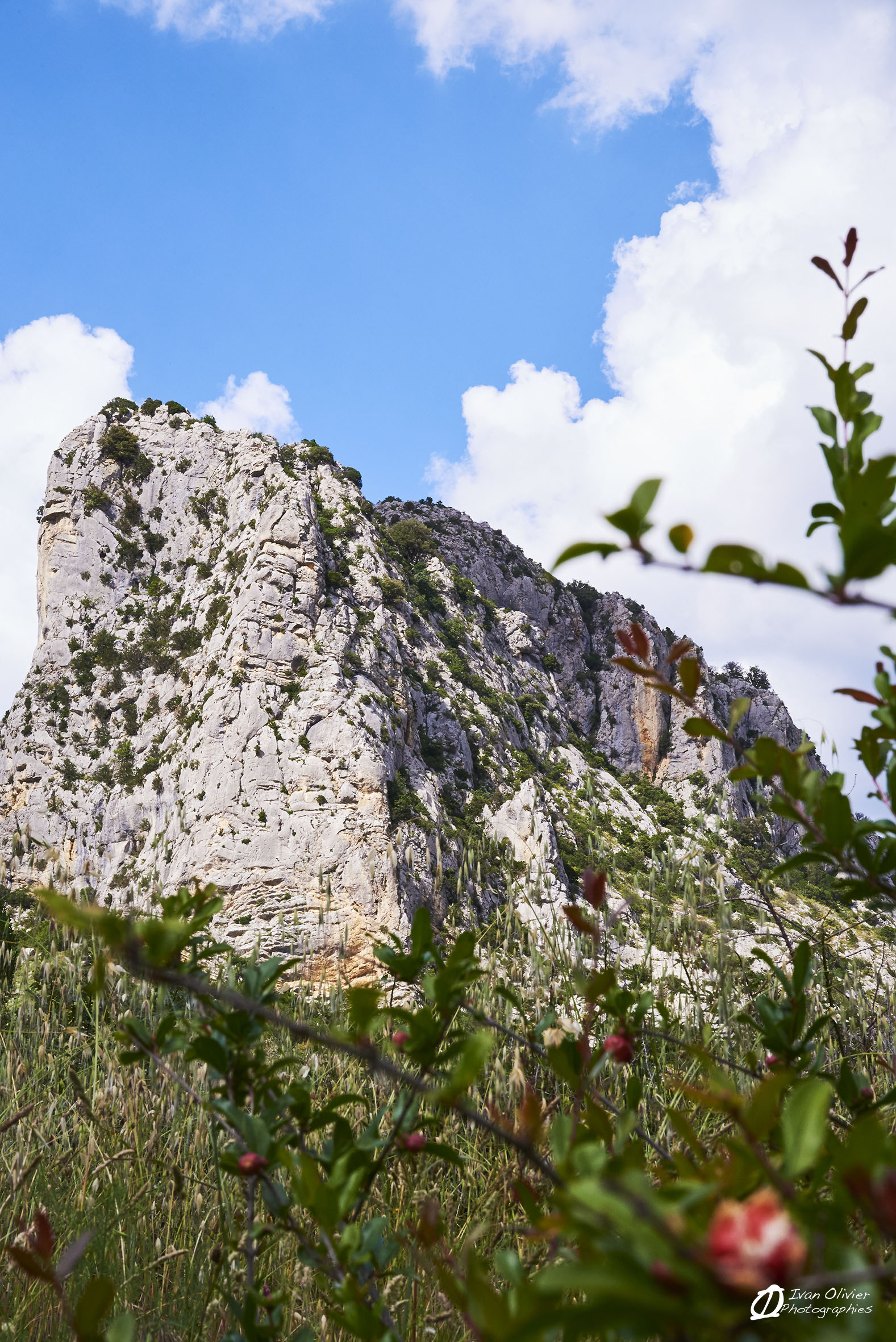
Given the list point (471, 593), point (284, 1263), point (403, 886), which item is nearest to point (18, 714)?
point (403, 886)

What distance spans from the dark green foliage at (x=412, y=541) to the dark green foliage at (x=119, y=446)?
12931 millimetres

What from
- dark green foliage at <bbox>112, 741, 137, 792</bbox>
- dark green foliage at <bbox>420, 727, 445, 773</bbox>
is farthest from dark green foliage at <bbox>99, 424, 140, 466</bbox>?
dark green foliage at <bbox>420, 727, 445, 773</bbox>

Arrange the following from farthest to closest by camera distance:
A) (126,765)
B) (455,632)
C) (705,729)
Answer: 1. (455,632)
2. (126,765)
3. (705,729)

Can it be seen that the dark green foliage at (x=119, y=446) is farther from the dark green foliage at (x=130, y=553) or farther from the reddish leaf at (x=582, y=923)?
the reddish leaf at (x=582, y=923)

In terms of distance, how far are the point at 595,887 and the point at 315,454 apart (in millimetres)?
32836

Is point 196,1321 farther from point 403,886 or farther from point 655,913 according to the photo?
point 403,886

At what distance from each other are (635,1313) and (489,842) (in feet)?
13.5

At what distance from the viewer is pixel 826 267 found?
1308mm

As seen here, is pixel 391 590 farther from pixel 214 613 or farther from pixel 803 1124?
pixel 803 1124

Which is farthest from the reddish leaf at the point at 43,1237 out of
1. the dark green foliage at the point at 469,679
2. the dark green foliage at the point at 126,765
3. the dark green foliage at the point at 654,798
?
the dark green foliage at the point at 654,798

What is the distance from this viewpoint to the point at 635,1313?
1.50 feet

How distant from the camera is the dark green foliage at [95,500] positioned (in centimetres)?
2920

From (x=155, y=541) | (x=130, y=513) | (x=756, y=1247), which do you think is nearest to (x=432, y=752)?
(x=155, y=541)

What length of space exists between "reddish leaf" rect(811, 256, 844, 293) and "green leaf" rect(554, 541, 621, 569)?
0.87m
